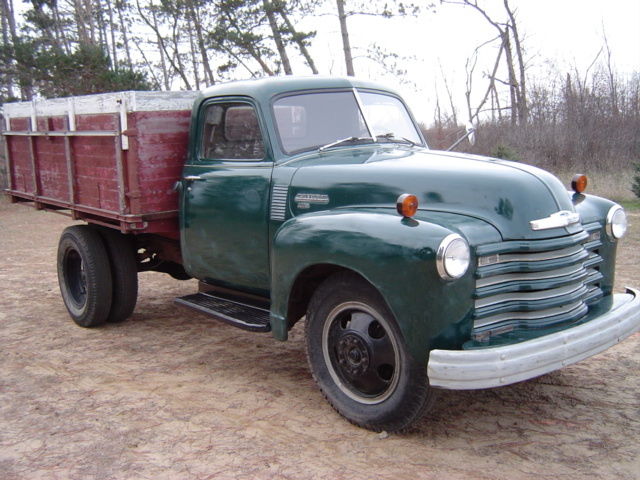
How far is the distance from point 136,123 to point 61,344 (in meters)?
1.94

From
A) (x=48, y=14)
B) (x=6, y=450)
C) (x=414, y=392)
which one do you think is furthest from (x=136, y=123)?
(x=48, y=14)

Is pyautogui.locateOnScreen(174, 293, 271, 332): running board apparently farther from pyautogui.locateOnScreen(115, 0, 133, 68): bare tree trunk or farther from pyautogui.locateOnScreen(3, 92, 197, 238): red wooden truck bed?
pyautogui.locateOnScreen(115, 0, 133, 68): bare tree trunk

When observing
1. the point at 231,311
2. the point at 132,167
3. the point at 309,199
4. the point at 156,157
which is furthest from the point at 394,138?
the point at 132,167

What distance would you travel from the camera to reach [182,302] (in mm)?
4727

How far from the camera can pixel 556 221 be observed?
10.9 ft

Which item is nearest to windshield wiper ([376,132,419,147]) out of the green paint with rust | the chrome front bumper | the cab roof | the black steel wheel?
the green paint with rust

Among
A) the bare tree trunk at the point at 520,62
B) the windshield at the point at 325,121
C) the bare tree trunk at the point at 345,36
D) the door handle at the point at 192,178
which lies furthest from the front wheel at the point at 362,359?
the bare tree trunk at the point at 520,62

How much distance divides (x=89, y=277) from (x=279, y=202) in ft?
7.47

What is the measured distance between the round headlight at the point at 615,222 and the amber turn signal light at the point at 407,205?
148cm

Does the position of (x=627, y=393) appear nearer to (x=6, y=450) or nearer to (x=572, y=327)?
(x=572, y=327)

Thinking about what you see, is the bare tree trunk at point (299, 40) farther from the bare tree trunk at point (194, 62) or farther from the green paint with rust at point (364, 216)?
the green paint with rust at point (364, 216)

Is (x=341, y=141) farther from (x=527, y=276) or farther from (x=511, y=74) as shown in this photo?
(x=511, y=74)

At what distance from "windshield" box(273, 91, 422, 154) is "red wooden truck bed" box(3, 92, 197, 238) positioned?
1035 millimetres

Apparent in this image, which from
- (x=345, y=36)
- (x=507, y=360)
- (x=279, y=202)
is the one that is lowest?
(x=507, y=360)
